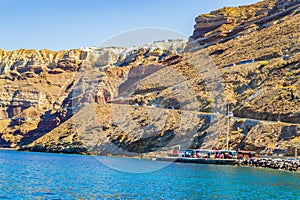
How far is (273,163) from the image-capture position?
6806 centimetres

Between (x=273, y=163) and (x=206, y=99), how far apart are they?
4043 cm

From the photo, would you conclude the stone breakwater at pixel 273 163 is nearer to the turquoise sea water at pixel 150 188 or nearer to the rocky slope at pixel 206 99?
the rocky slope at pixel 206 99

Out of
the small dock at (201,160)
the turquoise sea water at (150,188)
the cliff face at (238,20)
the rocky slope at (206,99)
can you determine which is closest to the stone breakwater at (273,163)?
the small dock at (201,160)

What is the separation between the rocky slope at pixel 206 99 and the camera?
85475mm

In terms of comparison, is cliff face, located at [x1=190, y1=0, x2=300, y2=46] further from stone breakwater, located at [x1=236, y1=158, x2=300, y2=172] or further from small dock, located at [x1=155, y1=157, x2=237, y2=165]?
stone breakwater, located at [x1=236, y1=158, x2=300, y2=172]

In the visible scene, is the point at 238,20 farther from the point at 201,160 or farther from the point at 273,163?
the point at 273,163

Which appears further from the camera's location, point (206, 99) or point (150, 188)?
point (206, 99)

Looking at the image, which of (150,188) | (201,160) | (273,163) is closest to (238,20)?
(201,160)

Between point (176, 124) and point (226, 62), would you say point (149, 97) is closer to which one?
point (226, 62)

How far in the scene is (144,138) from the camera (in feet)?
342

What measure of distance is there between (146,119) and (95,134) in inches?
737

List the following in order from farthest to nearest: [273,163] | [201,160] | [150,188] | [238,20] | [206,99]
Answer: [238,20] → [206,99] → [201,160] → [273,163] → [150,188]

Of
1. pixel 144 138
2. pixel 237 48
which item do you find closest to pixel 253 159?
pixel 144 138

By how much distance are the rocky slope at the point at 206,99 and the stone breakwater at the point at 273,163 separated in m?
4.12
